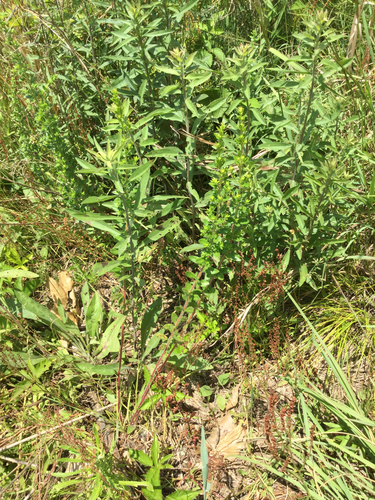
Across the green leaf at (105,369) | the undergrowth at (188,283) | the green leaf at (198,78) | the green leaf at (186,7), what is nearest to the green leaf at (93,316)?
the undergrowth at (188,283)

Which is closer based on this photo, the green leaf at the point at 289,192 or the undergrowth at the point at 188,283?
the undergrowth at the point at 188,283

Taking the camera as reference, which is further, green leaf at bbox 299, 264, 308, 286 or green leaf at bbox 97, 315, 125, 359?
green leaf at bbox 97, 315, 125, 359

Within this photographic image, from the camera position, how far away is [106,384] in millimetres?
2346

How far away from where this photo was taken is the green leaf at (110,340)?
2334 millimetres

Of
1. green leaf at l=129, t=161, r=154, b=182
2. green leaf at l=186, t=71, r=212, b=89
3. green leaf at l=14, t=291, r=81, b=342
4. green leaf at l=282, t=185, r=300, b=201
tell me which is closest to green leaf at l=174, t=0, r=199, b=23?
green leaf at l=186, t=71, r=212, b=89

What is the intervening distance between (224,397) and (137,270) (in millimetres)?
910

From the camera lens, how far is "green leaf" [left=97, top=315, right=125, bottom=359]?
2334mm

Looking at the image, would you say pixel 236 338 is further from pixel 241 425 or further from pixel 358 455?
pixel 358 455

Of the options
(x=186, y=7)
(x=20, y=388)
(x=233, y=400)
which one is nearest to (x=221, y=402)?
(x=233, y=400)

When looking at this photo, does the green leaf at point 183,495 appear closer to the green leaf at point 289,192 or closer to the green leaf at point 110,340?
the green leaf at point 110,340

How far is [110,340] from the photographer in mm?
2359

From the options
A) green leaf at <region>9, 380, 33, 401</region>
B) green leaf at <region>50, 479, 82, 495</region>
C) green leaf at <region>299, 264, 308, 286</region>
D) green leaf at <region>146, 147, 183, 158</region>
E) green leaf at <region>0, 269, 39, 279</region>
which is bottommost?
green leaf at <region>50, 479, 82, 495</region>

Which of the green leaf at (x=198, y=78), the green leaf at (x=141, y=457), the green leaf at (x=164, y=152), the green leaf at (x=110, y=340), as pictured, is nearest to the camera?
the green leaf at (x=141, y=457)

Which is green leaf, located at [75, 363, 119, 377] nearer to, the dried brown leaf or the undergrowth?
the undergrowth
